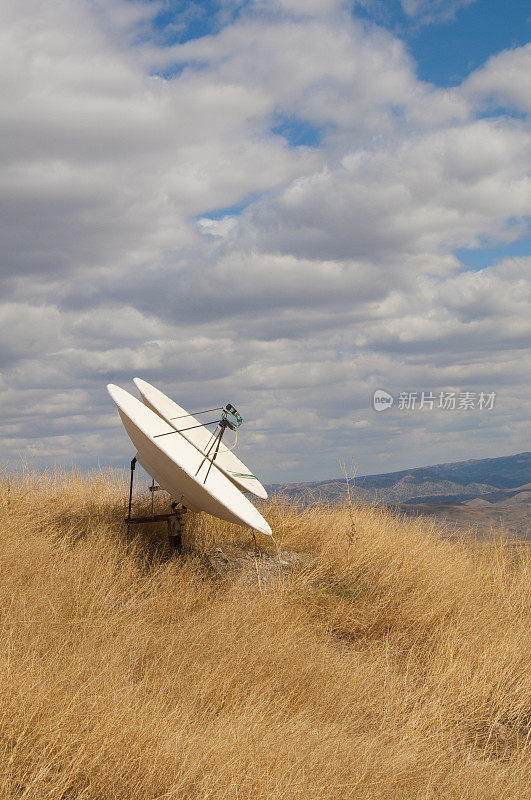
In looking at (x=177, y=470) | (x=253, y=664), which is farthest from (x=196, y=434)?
(x=253, y=664)

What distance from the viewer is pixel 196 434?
1189 centimetres

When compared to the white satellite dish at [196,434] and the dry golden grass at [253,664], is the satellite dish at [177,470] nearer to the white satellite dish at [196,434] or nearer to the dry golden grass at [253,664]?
the white satellite dish at [196,434]

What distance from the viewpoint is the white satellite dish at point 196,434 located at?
35.4 ft

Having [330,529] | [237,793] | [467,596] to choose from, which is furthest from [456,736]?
[330,529]

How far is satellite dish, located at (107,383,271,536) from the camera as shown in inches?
318

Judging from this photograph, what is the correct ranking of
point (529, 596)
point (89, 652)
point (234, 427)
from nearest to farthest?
point (89, 652) < point (234, 427) < point (529, 596)

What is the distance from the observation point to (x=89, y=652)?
18.6ft

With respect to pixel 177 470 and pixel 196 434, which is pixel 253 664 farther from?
pixel 196 434

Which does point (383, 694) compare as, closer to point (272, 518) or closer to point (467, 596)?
point (467, 596)

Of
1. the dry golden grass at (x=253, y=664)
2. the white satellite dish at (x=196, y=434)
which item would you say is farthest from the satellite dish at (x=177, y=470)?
the dry golden grass at (x=253, y=664)

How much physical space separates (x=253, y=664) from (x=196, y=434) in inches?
239

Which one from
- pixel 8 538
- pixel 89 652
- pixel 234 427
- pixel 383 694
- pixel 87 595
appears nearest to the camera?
pixel 89 652

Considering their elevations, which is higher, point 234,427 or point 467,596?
point 234,427

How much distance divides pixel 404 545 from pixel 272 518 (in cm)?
234
